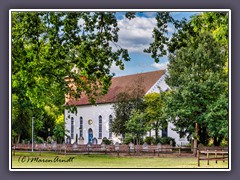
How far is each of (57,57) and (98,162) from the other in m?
2.13

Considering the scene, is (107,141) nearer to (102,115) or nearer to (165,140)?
(102,115)

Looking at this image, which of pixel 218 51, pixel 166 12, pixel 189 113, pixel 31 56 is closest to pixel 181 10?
pixel 166 12

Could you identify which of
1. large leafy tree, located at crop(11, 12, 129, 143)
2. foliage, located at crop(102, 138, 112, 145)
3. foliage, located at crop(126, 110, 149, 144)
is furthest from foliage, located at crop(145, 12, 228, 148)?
foliage, located at crop(102, 138, 112, 145)

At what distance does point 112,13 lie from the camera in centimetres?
1263

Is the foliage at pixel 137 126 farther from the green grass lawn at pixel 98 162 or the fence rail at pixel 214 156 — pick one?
the fence rail at pixel 214 156

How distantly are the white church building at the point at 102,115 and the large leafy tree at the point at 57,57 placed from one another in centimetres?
17

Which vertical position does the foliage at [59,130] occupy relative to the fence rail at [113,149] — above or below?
above

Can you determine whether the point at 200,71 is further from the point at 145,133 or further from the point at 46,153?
the point at 46,153

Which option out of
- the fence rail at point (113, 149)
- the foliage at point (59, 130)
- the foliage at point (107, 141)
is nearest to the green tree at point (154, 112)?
the fence rail at point (113, 149)

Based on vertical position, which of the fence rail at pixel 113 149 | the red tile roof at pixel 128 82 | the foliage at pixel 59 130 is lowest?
the fence rail at pixel 113 149

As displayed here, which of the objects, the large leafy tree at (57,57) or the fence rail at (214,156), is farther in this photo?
the large leafy tree at (57,57)

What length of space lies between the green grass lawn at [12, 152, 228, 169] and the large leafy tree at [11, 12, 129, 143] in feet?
1.81

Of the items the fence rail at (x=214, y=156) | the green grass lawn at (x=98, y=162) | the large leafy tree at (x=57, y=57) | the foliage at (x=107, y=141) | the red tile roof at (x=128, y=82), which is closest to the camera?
the green grass lawn at (x=98, y=162)

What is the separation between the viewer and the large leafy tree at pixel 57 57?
12.8 meters
